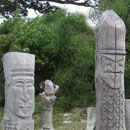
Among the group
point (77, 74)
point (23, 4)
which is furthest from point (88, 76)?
point (23, 4)

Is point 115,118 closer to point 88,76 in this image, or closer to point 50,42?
point 88,76

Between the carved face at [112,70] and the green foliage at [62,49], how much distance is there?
791 cm

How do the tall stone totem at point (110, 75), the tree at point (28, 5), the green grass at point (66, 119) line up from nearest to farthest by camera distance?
the tall stone totem at point (110, 75) < the green grass at point (66, 119) < the tree at point (28, 5)

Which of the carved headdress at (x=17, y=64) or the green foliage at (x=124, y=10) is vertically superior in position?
the green foliage at (x=124, y=10)

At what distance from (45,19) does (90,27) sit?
3.27 m

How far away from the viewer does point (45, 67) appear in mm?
15656

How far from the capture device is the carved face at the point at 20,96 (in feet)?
18.8

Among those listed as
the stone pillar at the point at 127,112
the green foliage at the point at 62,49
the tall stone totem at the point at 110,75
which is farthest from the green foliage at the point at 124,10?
the tall stone totem at the point at 110,75

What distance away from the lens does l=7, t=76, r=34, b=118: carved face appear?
5.73 metres

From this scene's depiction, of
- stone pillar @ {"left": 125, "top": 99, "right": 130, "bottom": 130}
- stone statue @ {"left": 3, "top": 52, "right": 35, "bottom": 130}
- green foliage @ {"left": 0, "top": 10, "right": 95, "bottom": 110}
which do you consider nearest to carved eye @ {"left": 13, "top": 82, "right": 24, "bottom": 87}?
stone statue @ {"left": 3, "top": 52, "right": 35, "bottom": 130}

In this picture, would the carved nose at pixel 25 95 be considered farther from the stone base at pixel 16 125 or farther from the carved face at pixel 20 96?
the stone base at pixel 16 125

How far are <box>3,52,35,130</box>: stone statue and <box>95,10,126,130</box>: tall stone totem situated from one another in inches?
48.4

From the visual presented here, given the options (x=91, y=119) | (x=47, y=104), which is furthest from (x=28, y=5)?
(x=91, y=119)

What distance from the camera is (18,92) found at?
575 centimetres
